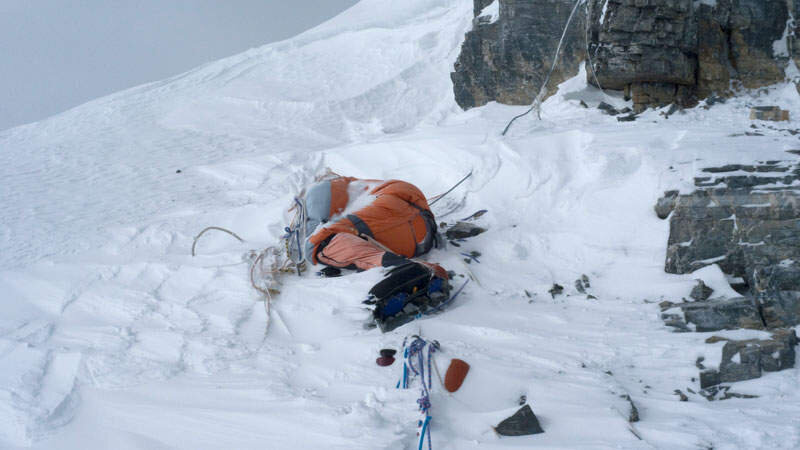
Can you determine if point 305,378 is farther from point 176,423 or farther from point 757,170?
point 757,170

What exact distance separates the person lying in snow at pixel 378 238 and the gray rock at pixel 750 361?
4.73ft

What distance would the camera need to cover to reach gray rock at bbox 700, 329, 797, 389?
7.57 feet

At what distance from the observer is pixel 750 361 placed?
2324 millimetres

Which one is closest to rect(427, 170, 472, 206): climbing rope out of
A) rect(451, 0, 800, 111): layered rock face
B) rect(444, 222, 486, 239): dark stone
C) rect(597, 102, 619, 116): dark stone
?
rect(444, 222, 486, 239): dark stone

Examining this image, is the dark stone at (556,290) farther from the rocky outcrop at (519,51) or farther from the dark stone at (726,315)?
the rocky outcrop at (519,51)

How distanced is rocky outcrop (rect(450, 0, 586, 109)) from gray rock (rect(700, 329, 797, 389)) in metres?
Answer: 4.73

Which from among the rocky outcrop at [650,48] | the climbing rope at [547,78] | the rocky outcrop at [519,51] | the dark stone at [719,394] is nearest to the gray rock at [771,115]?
the rocky outcrop at [650,48]

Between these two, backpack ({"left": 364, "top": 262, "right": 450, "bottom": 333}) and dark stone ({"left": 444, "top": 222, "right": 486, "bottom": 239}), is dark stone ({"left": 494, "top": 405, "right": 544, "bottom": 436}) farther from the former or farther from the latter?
dark stone ({"left": 444, "top": 222, "right": 486, "bottom": 239})

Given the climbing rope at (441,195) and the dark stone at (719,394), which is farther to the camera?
the climbing rope at (441,195)

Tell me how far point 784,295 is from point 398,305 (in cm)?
199

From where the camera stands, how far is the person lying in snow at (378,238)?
3039mm

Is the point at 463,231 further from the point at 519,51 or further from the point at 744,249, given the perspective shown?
the point at 519,51

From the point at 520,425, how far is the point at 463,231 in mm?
2221

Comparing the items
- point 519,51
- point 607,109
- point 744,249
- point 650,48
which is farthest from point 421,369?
point 519,51
